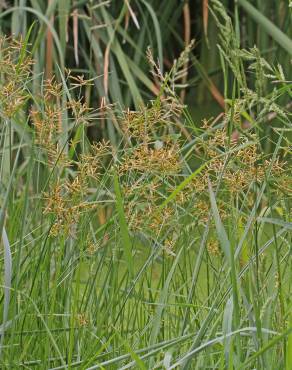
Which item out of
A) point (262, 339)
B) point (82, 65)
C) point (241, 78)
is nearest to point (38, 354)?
point (262, 339)

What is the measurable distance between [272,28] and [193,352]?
1847 mm

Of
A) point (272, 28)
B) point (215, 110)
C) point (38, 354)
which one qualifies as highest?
point (272, 28)

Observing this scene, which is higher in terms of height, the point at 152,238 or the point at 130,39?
the point at 130,39

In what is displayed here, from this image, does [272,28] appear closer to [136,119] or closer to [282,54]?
[282,54]

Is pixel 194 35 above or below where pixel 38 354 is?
above

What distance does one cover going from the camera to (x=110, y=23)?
275 centimetres

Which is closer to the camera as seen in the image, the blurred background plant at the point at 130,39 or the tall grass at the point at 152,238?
the tall grass at the point at 152,238

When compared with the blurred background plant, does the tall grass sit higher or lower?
lower

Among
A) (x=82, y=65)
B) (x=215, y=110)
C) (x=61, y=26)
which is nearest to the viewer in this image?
(x=61, y=26)

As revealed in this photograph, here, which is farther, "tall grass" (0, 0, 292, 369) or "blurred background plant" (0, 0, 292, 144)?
"blurred background plant" (0, 0, 292, 144)

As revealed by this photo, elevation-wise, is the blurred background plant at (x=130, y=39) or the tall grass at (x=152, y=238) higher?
the blurred background plant at (x=130, y=39)

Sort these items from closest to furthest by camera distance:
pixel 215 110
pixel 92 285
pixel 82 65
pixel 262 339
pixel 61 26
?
pixel 262 339
pixel 92 285
pixel 61 26
pixel 82 65
pixel 215 110

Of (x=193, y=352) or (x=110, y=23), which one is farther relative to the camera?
(x=110, y=23)

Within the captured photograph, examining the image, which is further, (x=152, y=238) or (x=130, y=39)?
(x=130, y=39)
